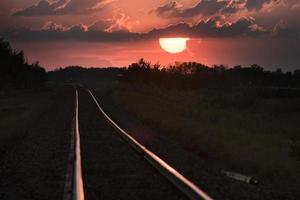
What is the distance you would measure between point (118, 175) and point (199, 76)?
107m

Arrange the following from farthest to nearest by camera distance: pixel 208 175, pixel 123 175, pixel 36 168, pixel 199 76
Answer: pixel 199 76 → pixel 36 168 → pixel 208 175 → pixel 123 175

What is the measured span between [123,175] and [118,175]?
110mm

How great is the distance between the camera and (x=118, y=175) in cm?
1005

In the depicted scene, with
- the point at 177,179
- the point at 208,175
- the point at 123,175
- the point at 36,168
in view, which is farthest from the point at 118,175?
the point at 36,168

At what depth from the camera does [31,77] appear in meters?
102

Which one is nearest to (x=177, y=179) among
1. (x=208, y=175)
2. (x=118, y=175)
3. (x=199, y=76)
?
(x=208, y=175)

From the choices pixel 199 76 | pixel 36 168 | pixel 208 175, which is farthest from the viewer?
pixel 199 76

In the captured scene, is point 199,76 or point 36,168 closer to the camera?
point 36,168

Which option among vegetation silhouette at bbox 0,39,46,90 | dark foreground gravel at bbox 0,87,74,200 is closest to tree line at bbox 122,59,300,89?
vegetation silhouette at bbox 0,39,46,90

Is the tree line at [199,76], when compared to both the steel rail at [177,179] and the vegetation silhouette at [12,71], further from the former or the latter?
the steel rail at [177,179]

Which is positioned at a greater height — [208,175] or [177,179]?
[177,179]

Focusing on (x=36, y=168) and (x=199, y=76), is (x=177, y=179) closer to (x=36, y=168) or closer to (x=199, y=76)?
(x=36, y=168)

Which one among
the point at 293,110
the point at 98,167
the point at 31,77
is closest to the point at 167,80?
the point at 31,77

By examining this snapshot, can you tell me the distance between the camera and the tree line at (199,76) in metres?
96.4
